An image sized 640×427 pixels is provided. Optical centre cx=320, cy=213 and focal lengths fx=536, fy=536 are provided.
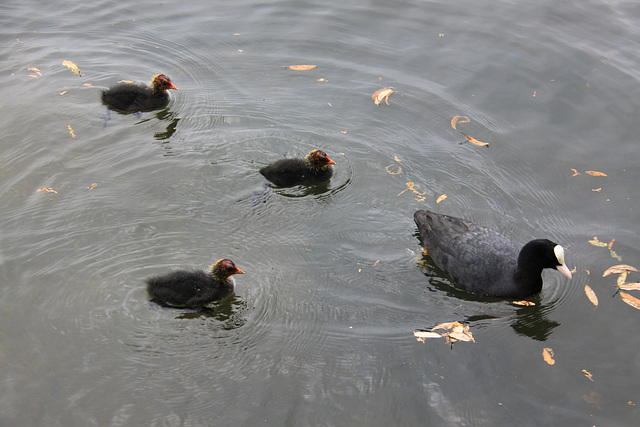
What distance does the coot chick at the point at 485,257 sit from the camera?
525 centimetres

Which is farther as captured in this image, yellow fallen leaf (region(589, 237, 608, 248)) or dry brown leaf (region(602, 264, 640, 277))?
yellow fallen leaf (region(589, 237, 608, 248))

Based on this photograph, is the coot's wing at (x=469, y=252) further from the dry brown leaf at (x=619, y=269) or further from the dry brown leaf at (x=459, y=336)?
the dry brown leaf at (x=619, y=269)

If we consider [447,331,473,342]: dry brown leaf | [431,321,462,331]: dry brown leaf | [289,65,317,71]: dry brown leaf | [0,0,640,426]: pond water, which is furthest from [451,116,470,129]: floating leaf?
[447,331,473,342]: dry brown leaf

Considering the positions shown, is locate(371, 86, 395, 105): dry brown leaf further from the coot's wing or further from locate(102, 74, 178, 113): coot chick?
locate(102, 74, 178, 113): coot chick

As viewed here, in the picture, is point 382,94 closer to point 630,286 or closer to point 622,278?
point 622,278

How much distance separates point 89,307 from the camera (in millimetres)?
5129

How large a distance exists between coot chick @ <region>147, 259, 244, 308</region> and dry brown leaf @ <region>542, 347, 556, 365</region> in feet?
9.70

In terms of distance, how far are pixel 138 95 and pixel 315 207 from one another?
3385 mm

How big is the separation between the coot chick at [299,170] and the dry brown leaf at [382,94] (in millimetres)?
1875

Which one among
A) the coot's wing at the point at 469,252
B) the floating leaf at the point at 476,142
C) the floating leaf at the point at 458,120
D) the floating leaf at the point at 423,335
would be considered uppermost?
the floating leaf at the point at 458,120

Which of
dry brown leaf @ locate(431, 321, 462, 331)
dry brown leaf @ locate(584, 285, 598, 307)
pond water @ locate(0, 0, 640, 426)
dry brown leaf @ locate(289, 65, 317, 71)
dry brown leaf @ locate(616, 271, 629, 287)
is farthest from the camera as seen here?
dry brown leaf @ locate(289, 65, 317, 71)

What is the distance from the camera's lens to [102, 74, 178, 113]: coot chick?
778 centimetres

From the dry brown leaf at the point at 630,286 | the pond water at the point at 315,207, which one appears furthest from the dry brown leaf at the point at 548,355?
the dry brown leaf at the point at 630,286

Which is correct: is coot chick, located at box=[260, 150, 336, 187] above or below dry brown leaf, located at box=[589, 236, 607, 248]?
above
